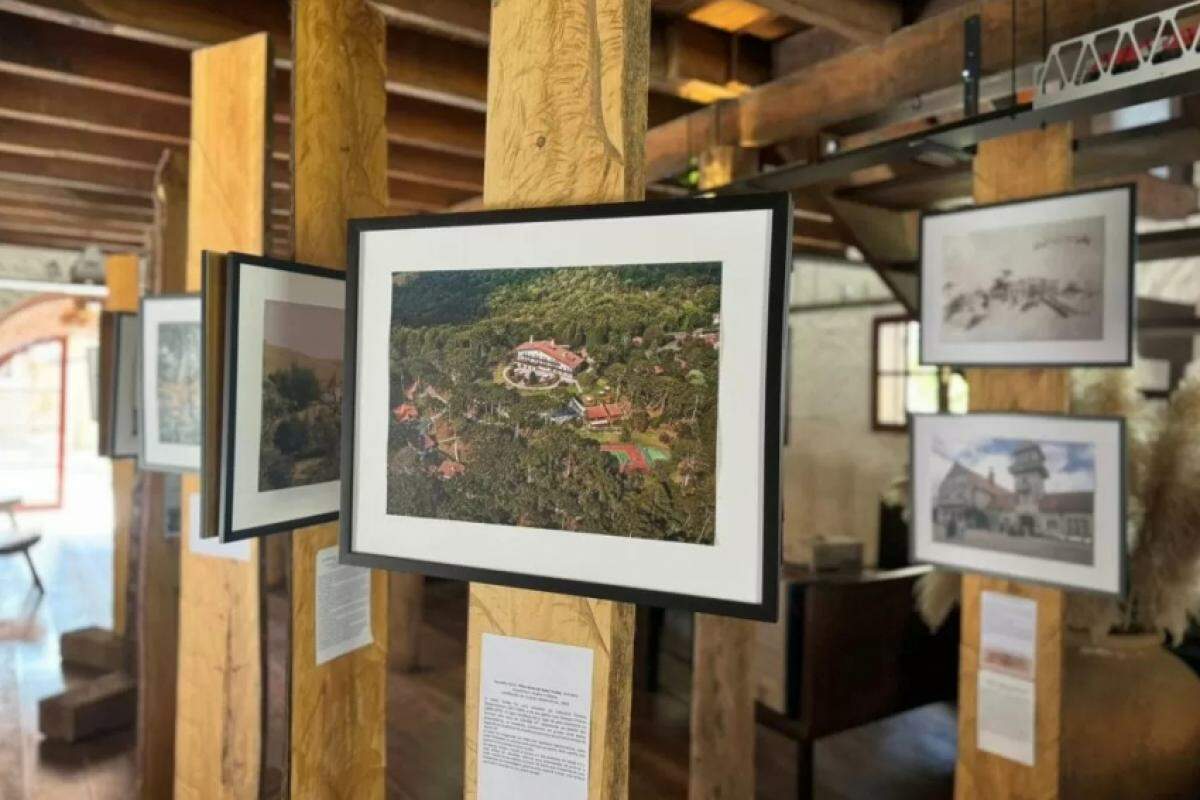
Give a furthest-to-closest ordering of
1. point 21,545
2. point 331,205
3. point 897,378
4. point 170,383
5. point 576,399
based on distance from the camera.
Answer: point 897,378 < point 21,545 < point 170,383 < point 331,205 < point 576,399

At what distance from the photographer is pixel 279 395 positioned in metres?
1.39

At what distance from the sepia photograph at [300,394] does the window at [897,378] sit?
577 centimetres

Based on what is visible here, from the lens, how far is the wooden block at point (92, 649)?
14.1 feet

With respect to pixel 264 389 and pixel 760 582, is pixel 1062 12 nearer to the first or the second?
pixel 760 582

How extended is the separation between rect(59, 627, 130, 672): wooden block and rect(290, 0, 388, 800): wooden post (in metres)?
3.25

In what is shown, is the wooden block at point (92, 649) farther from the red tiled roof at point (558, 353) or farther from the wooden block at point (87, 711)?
the red tiled roof at point (558, 353)

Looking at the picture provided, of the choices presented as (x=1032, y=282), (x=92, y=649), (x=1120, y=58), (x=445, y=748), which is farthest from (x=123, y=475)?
(x=1120, y=58)

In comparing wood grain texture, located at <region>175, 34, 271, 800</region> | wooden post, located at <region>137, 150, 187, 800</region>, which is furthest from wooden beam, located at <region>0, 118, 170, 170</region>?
wood grain texture, located at <region>175, 34, 271, 800</region>

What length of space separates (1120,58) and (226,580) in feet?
7.10

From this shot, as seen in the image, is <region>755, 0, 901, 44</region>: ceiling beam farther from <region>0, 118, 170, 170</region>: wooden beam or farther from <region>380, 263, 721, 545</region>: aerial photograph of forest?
<region>0, 118, 170, 170</region>: wooden beam

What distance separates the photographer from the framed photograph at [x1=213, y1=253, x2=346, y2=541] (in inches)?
50.7

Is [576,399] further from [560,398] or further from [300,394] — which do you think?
[300,394]

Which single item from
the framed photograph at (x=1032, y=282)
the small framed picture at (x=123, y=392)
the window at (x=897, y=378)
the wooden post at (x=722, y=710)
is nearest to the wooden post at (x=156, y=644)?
the small framed picture at (x=123, y=392)

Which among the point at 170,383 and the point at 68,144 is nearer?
the point at 170,383
